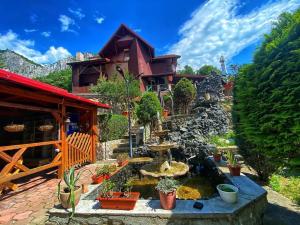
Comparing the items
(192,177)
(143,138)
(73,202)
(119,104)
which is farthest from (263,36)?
(119,104)

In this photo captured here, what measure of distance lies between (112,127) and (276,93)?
10988 millimetres

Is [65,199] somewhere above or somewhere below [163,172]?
above

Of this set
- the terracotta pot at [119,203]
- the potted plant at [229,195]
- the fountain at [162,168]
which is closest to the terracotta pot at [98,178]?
the terracotta pot at [119,203]

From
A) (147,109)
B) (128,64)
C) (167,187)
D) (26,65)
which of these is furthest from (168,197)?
(26,65)

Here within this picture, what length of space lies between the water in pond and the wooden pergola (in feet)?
9.26

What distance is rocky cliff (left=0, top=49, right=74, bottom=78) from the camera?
63.9 metres

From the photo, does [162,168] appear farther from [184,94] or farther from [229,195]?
[184,94]

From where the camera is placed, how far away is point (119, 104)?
56.7ft

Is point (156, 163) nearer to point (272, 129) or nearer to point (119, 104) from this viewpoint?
point (272, 129)

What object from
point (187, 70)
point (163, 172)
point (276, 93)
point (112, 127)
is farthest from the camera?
point (187, 70)

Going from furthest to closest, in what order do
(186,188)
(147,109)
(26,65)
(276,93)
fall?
(26,65) < (147,109) < (186,188) < (276,93)

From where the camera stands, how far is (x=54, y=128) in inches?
348

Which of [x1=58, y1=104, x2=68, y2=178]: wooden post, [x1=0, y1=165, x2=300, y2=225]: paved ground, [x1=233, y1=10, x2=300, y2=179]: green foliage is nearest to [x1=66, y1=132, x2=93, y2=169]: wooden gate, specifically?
[x1=58, y1=104, x2=68, y2=178]: wooden post

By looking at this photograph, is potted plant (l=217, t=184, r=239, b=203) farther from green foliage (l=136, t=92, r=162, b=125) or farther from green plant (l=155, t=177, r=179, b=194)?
green foliage (l=136, t=92, r=162, b=125)
